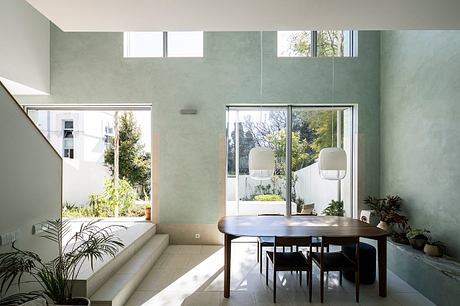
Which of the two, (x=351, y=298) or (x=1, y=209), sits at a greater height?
(x=1, y=209)

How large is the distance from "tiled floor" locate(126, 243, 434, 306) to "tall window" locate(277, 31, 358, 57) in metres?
4.06

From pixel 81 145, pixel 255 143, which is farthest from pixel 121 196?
pixel 255 143

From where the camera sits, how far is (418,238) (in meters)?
3.77

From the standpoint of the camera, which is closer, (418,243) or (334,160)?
(334,160)

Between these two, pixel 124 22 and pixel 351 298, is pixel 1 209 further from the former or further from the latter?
pixel 351 298

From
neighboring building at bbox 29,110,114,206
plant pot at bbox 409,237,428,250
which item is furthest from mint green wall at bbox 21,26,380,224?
plant pot at bbox 409,237,428,250

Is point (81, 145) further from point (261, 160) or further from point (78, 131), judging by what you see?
point (261, 160)

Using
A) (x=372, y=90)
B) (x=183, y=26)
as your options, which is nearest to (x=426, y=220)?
(x=372, y=90)

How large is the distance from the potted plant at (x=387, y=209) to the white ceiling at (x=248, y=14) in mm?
2819

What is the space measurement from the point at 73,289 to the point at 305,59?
17.0 feet

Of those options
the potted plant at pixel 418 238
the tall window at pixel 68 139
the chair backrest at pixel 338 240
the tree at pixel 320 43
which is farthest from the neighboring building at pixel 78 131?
the potted plant at pixel 418 238

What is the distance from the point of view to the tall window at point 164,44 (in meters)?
5.32

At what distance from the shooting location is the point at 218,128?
205 inches

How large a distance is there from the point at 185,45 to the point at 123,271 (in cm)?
422
